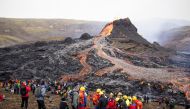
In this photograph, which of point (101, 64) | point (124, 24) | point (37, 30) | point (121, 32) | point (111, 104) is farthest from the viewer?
point (37, 30)

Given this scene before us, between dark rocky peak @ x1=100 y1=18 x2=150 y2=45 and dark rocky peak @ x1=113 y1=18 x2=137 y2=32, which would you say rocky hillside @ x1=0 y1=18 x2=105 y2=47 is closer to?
dark rocky peak @ x1=100 y1=18 x2=150 y2=45

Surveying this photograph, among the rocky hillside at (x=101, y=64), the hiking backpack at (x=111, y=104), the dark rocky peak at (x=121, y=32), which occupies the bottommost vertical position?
the rocky hillside at (x=101, y=64)

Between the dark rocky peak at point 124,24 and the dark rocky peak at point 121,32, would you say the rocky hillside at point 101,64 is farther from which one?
the dark rocky peak at point 124,24

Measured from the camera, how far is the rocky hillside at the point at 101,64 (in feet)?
144

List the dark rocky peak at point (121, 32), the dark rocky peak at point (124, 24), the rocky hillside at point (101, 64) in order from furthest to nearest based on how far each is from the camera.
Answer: the dark rocky peak at point (124, 24), the dark rocky peak at point (121, 32), the rocky hillside at point (101, 64)

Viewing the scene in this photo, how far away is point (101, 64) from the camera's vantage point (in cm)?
5250

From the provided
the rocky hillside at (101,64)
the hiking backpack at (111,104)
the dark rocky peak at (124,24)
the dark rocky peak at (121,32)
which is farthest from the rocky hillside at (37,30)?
the hiking backpack at (111,104)

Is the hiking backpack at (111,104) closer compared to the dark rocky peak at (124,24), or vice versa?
the hiking backpack at (111,104)

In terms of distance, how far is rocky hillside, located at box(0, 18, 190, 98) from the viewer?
43.8 m

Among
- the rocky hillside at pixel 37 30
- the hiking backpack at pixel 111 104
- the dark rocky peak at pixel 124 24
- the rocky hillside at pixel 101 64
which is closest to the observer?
the hiking backpack at pixel 111 104

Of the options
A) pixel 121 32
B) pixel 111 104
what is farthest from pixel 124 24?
pixel 111 104

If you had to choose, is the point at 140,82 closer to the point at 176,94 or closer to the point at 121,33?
the point at 176,94

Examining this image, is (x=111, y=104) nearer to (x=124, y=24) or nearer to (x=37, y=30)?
(x=124, y=24)

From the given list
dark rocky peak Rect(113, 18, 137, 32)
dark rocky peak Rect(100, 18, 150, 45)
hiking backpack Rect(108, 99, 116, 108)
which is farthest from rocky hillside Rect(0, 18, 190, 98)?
hiking backpack Rect(108, 99, 116, 108)
